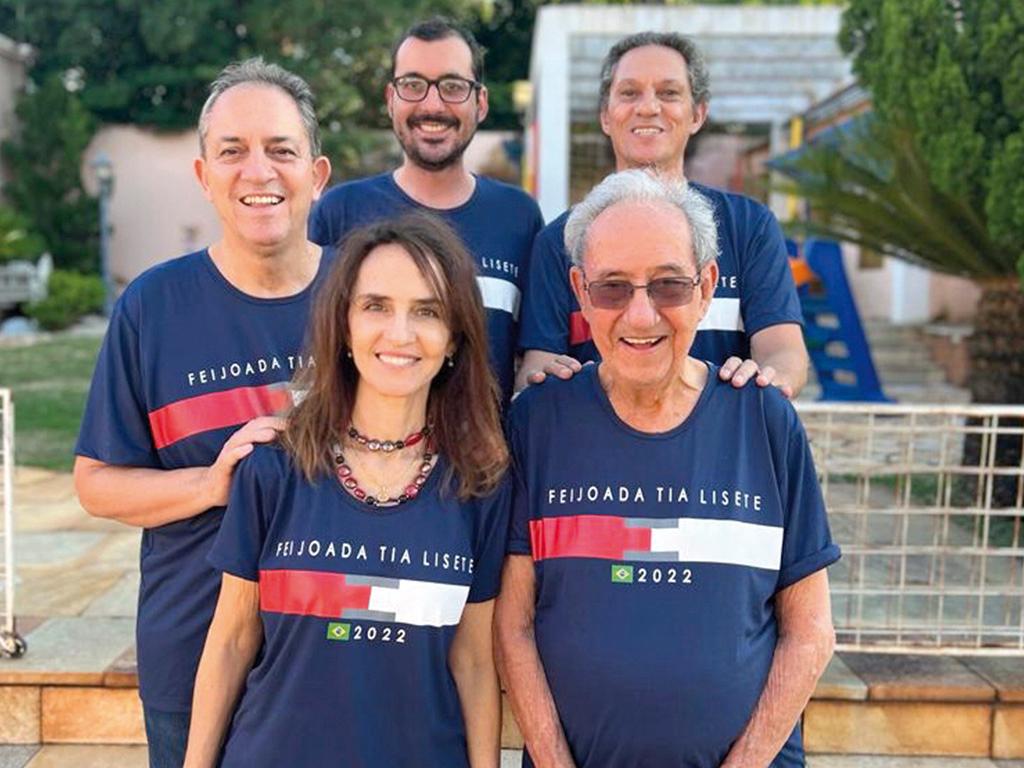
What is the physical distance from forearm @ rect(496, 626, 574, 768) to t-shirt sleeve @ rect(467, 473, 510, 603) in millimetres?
111

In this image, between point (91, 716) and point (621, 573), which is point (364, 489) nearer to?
point (621, 573)

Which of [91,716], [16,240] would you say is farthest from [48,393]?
[16,240]

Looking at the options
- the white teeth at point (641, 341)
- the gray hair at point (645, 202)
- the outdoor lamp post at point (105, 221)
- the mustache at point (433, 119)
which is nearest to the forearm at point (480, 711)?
the white teeth at point (641, 341)

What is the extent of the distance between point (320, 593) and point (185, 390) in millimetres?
536

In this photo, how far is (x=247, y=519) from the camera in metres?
1.68

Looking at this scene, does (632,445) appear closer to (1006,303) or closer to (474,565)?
(474,565)

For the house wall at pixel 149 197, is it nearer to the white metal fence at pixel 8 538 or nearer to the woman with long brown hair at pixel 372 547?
the white metal fence at pixel 8 538

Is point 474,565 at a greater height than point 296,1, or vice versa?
point 296,1

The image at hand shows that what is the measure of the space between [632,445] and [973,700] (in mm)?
2072

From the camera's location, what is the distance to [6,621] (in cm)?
333

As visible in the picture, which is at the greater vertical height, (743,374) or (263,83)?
(263,83)

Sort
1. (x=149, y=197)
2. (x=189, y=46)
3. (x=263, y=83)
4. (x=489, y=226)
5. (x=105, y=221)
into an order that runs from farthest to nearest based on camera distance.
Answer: (x=149, y=197) → (x=189, y=46) → (x=105, y=221) → (x=489, y=226) → (x=263, y=83)

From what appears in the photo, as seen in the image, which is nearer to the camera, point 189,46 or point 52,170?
point 52,170

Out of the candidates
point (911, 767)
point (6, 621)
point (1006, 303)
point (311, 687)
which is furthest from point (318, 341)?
point (1006, 303)
